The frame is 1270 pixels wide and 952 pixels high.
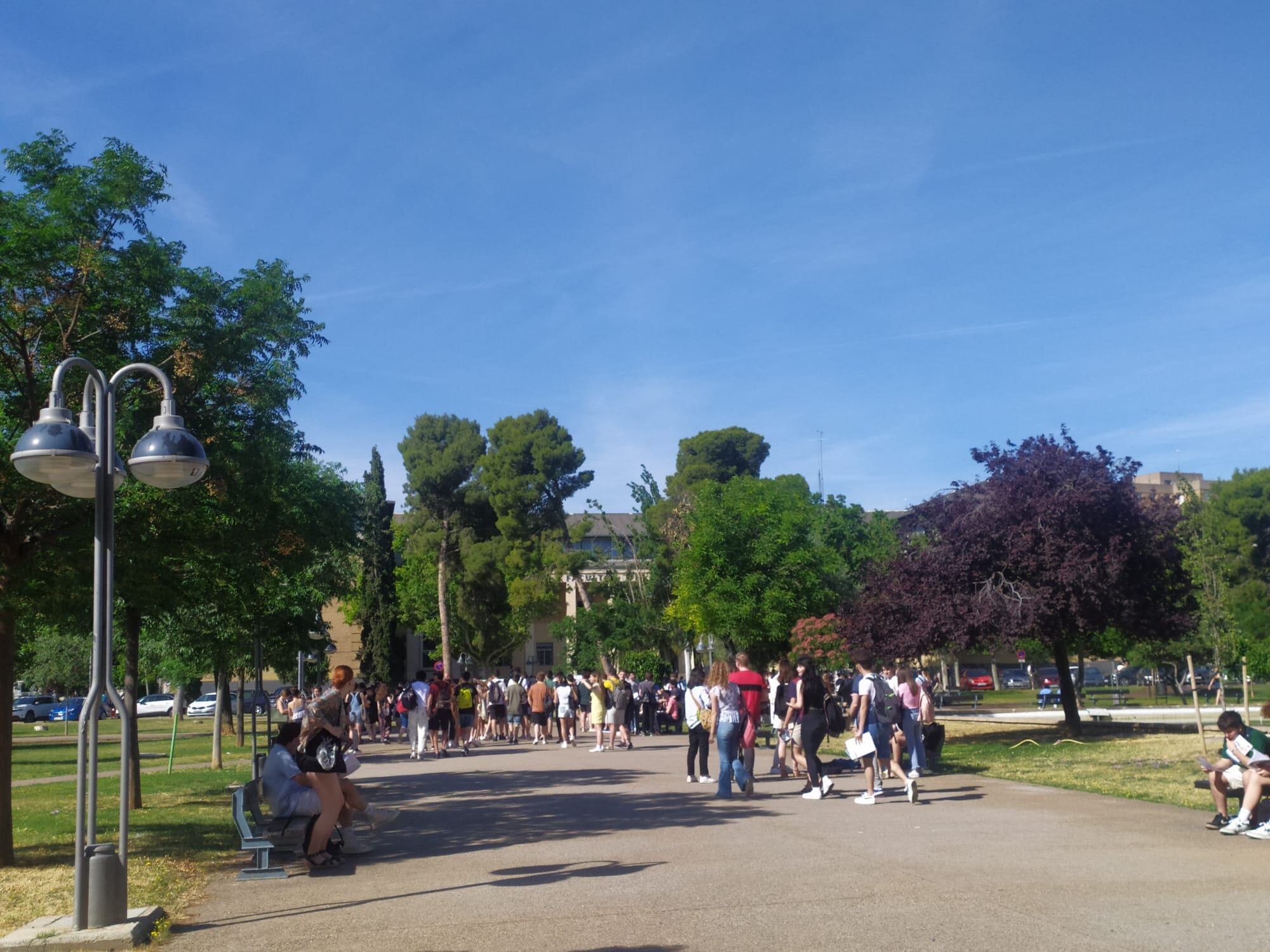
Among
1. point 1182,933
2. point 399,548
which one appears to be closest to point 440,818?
point 1182,933

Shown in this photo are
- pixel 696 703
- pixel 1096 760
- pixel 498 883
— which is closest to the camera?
pixel 498 883

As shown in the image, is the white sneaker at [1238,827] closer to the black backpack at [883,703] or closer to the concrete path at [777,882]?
the concrete path at [777,882]

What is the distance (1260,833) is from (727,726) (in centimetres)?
605

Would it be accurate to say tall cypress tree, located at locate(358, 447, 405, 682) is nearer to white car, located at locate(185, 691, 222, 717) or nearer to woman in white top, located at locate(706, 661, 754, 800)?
white car, located at locate(185, 691, 222, 717)

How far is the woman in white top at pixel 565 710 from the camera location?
92.0 ft

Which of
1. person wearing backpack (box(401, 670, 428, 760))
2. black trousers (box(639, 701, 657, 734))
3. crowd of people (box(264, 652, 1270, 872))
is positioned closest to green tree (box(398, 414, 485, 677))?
black trousers (box(639, 701, 657, 734))

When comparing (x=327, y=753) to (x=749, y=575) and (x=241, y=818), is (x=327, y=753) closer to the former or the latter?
(x=241, y=818)

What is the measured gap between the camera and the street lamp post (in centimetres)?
742

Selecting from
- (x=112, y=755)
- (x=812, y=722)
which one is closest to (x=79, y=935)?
(x=812, y=722)

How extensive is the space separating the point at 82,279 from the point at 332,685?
4.28 metres

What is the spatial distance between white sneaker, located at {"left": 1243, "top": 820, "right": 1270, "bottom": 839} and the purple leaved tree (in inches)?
457

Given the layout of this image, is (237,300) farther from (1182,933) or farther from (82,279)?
(1182,933)

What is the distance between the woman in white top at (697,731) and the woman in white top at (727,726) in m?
0.66

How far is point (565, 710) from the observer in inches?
1103
